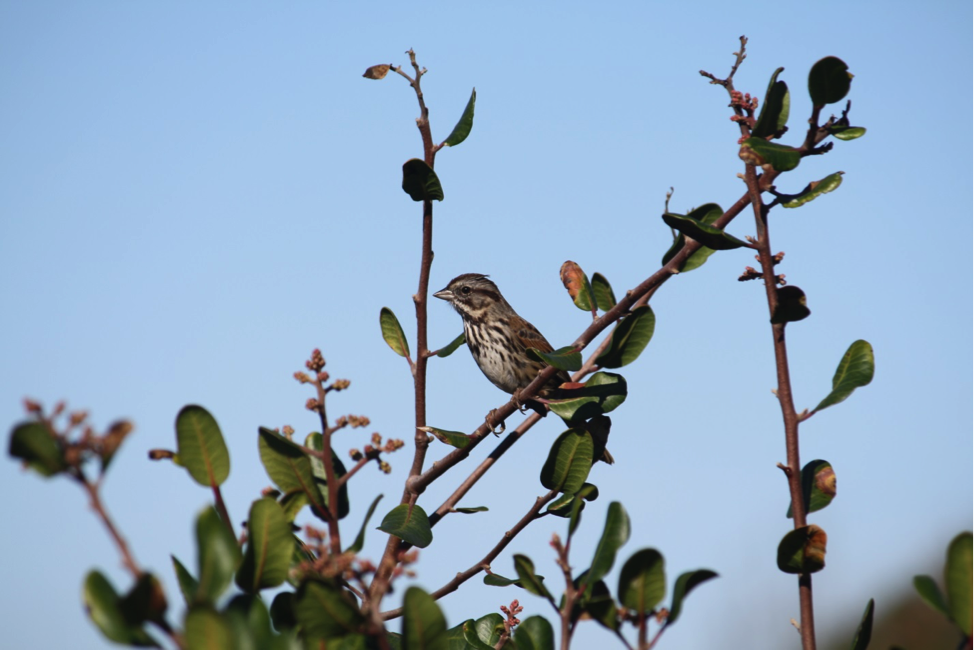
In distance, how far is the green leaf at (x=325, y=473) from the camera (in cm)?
216

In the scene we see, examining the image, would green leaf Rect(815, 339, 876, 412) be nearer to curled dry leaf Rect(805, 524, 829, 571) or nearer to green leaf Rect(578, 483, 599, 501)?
curled dry leaf Rect(805, 524, 829, 571)

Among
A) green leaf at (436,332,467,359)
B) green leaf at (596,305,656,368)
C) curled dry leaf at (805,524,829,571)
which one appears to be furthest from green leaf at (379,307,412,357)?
curled dry leaf at (805,524,829,571)

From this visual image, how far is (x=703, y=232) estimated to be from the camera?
2.35m

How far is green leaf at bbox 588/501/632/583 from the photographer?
1.85 meters

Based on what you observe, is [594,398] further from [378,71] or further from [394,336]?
[378,71]

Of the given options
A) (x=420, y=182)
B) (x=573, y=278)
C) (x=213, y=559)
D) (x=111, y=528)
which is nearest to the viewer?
(x=111, y=528)

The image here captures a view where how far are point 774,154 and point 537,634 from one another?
4.01ft

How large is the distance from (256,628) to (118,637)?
27 centimetres

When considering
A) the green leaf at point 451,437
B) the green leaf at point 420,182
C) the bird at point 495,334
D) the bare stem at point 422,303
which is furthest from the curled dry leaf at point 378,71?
the bird at point 495,334

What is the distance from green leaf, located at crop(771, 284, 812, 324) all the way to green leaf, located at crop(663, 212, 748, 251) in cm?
15

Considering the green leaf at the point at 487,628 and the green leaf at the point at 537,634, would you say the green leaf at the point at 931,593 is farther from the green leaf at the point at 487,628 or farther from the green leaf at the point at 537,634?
the green leaf at the point at 487,628

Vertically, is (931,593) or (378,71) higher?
(378,71)

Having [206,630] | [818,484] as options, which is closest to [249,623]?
[206,630]

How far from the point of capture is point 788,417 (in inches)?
87.3
